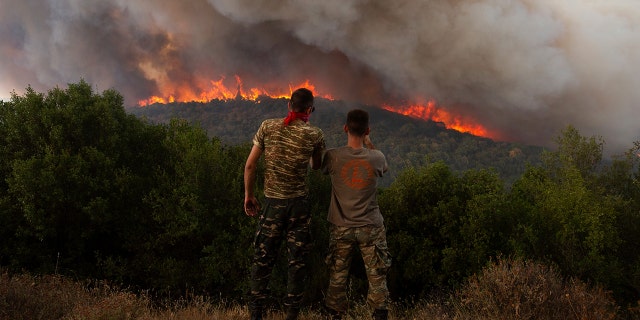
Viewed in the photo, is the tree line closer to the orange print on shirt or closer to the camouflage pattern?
the orange print on shirt

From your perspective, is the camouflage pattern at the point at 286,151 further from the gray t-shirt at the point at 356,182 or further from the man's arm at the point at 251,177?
the gray t-shirt at the point at 356,182

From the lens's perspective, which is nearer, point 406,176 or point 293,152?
point 293,152

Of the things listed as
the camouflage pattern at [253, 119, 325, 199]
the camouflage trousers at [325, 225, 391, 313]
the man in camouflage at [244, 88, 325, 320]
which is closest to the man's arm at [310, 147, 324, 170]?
the man in camouflage at [244, 88, 325, 320]

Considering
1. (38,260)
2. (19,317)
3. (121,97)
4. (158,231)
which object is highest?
(121,97)

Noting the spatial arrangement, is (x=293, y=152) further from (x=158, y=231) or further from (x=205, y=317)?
(x=158, y=231)

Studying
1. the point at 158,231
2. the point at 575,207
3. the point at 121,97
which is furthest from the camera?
the point at 121,97

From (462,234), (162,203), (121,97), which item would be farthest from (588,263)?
(121,97)

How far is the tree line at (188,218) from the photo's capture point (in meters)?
14.3

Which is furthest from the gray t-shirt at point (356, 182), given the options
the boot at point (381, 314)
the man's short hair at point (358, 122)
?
the boot at point (381, 314)

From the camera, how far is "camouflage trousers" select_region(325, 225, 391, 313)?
5.55m

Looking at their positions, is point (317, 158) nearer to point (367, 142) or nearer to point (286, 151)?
point (286, 151)

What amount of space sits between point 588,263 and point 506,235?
11.9 ft

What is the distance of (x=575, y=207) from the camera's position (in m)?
19.1

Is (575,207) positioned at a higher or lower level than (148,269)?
higher
